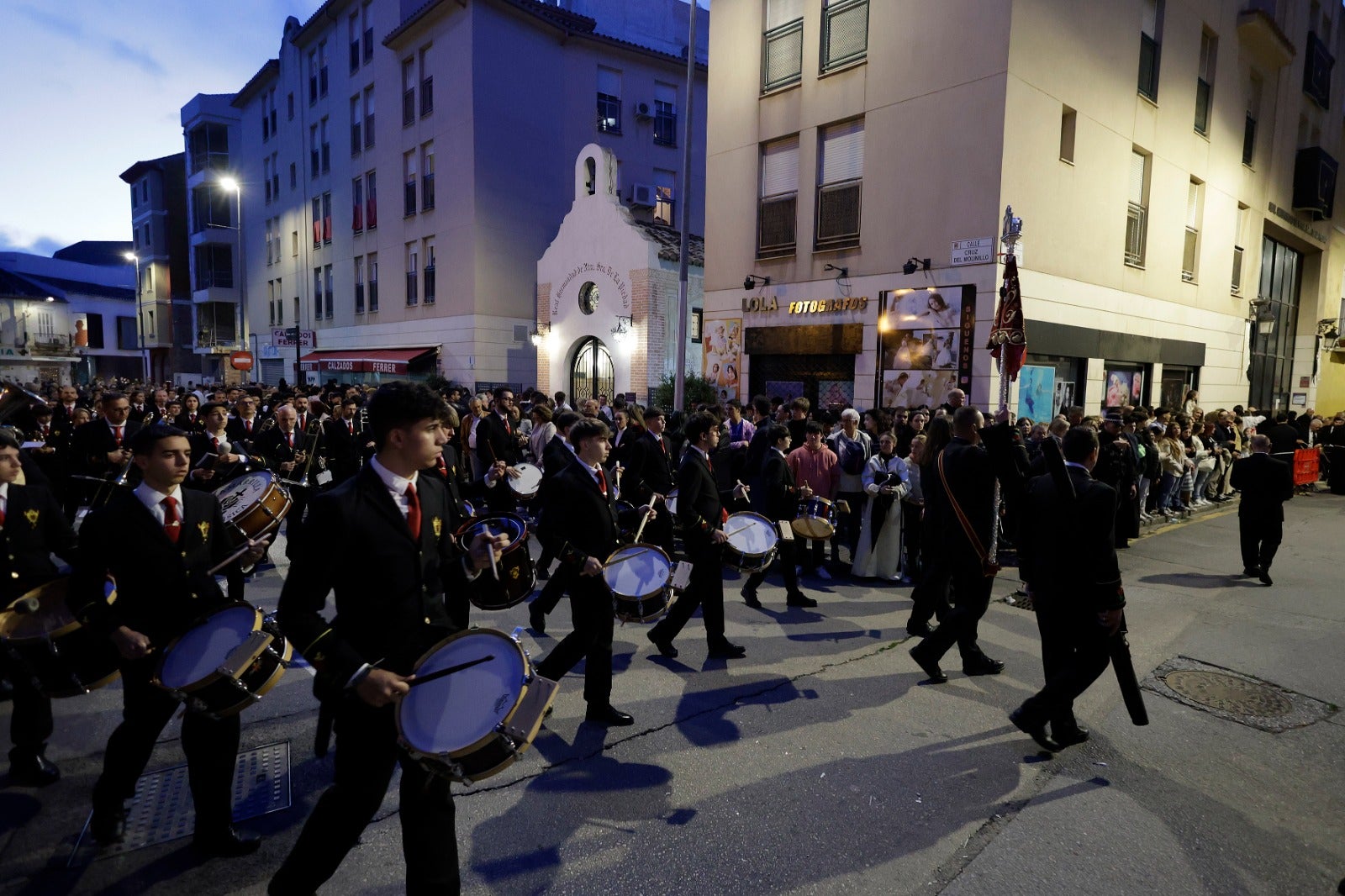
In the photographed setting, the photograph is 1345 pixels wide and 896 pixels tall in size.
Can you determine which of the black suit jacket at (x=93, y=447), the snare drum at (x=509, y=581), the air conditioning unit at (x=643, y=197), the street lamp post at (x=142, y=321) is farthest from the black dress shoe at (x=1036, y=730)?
the street lamp post at (x=142, y=321)

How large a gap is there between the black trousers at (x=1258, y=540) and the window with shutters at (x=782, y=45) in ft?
41.3

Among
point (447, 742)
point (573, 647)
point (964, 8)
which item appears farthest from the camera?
point (964, 8)

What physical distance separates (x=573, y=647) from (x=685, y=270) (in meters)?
12.0

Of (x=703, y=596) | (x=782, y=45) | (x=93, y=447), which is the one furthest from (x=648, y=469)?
(x=782, y=45)

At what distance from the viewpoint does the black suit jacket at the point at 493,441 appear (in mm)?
10539

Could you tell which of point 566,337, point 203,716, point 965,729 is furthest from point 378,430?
point 566,337

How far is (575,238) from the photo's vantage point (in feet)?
70.0

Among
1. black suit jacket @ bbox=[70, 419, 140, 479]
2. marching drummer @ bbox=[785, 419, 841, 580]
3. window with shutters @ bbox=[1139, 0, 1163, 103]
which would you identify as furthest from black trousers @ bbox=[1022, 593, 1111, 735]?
window with shutters @ bbox=[1139, 0, 1163, 103]

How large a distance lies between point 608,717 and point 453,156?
24.7 metres

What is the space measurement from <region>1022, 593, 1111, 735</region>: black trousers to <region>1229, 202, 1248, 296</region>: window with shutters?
22.3 metres

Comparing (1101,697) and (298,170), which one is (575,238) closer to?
(1101,697)

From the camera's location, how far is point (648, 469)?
736cm

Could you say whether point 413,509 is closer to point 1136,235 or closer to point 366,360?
point 1136,235

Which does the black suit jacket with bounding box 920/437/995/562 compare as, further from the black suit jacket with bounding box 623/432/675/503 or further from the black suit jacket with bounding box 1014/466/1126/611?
the black suit jacket with bounding box 623/432/675/503
